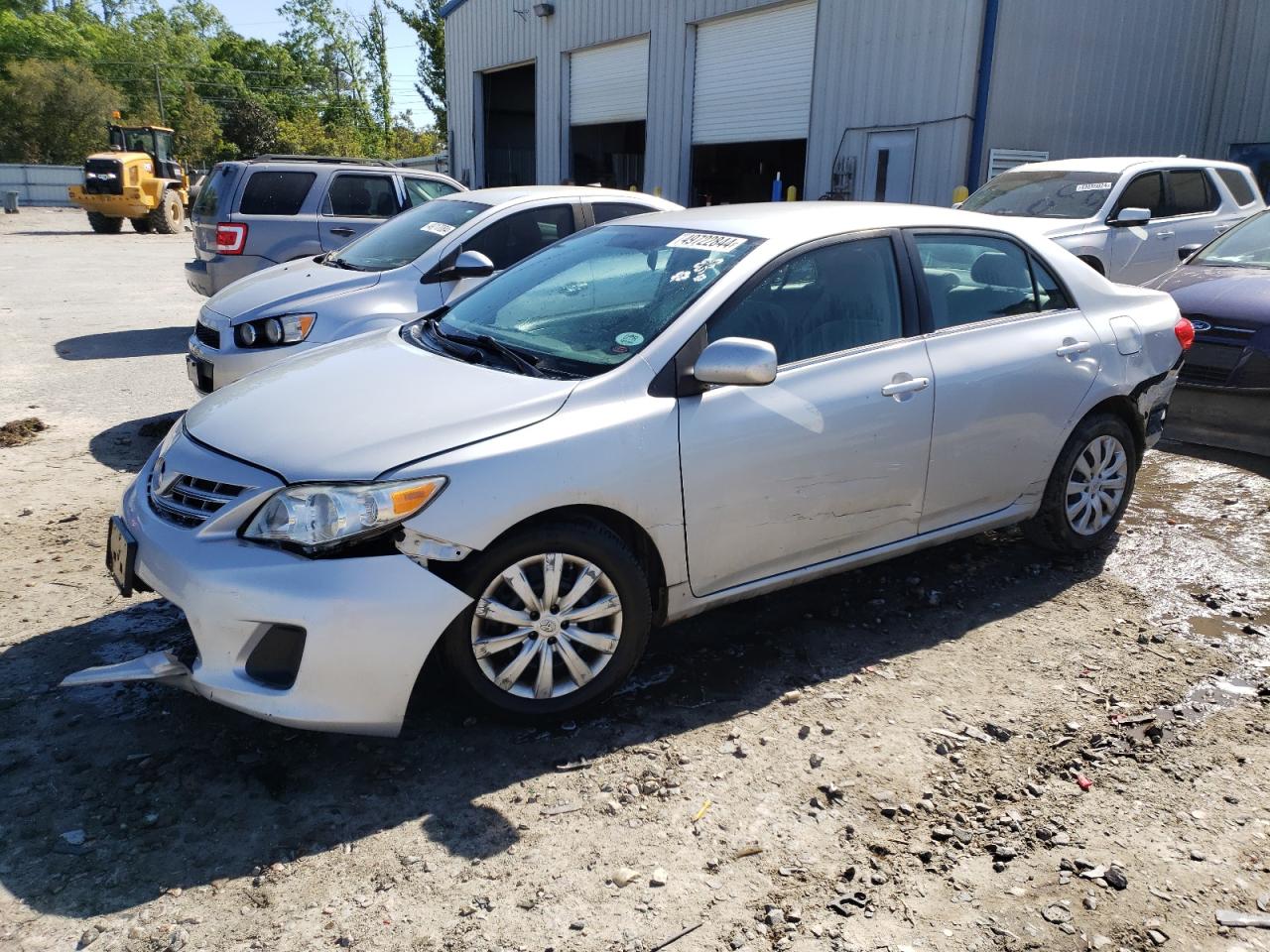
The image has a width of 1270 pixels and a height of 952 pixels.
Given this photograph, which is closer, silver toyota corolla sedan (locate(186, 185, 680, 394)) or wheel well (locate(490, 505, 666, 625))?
wheel well (locate(490, 505, 666, 625))

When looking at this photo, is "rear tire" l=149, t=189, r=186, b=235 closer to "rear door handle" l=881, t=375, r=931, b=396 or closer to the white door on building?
the white door on building

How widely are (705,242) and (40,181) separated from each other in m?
49.5

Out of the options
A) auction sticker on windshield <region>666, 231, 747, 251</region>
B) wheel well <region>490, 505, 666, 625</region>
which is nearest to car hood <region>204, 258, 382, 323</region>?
auction sticker on windshield <region>666, 231, 747, 251</region>

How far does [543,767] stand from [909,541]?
1.87m

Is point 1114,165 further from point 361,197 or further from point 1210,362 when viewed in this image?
point 361,197

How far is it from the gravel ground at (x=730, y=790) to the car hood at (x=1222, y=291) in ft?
7.96

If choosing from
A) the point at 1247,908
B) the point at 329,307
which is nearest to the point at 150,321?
the point at 329,307

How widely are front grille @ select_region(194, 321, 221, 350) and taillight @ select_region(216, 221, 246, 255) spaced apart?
3.43 meters

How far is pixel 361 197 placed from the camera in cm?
1099

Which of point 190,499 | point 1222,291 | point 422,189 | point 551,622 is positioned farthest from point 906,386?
point 422,189

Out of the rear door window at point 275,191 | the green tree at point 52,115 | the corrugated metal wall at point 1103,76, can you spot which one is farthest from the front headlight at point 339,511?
A: the green tree at point 52,115

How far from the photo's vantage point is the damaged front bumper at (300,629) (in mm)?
2967

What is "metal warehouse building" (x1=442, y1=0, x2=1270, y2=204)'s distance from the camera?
13.6m

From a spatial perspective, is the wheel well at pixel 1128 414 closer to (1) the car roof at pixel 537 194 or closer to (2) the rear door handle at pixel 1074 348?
(2) the rear door handle at pixel 1074 348
